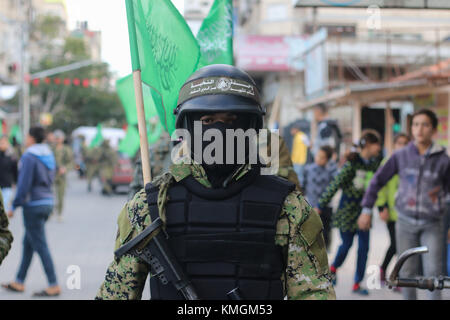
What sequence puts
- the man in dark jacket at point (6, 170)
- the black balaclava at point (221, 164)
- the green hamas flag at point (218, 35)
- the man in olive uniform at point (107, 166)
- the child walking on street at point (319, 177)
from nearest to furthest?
the black balaclava at point (221, 164) → the green hamas flag at point (218, 35) → the child walking on street at point (319, 177) → the man in dark jacket at point (6, 170) → the man in olive uniform at point (107, 166)

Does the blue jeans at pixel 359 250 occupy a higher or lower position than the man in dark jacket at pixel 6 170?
lower

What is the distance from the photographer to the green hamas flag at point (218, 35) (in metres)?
4.52

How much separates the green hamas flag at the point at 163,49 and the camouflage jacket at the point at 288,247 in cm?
94

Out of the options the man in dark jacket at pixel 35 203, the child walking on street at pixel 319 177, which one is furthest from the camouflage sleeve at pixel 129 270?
the child walking on street at pixel 319 177

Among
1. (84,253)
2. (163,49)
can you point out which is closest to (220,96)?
(163,49)

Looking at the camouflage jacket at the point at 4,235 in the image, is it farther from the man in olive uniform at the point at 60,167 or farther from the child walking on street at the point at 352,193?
the man in olive uniform at the point at 60,167

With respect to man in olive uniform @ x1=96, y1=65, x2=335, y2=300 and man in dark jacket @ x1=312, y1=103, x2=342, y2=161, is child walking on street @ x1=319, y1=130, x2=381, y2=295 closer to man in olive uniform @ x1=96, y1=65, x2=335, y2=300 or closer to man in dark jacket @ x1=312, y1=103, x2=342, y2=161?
man in dark jacket @ x1=312, y1=103, x2=342, y2=161

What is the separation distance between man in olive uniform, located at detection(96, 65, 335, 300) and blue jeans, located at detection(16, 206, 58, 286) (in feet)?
15.1

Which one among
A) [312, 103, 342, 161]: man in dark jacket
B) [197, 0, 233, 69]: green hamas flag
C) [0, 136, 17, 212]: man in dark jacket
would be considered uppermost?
[197, 0, 233, 69]: green hamas flag

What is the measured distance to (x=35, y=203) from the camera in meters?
6.76

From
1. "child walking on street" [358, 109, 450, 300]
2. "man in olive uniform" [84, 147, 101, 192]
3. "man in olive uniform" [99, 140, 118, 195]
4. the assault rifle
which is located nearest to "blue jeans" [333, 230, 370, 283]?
"child walking on street" [358, 109, 450, 300]

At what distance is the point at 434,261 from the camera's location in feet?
16.0

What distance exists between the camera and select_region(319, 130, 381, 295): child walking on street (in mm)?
6738
